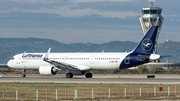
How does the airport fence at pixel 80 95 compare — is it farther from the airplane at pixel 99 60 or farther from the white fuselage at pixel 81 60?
the white fuselage at pixel 81 60

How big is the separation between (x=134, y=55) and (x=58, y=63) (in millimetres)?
13417

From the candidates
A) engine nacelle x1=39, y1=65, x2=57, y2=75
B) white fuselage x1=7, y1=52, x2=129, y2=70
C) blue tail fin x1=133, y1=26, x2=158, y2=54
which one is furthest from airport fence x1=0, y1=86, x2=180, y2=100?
white fuselage x1=7, y1=52, x2=129, y2=70

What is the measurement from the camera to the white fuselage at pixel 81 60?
186 feet

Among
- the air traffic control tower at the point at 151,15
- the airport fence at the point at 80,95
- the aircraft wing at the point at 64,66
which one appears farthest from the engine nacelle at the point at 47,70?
the air traffic control tower at the point at 151,15

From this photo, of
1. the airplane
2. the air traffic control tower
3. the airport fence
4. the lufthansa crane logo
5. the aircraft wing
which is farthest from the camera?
the air traffic control tower

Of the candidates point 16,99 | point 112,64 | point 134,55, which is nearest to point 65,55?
point 112,64

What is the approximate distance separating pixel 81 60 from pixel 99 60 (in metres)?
3.74

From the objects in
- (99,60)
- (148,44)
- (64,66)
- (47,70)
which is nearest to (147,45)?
(148,44)

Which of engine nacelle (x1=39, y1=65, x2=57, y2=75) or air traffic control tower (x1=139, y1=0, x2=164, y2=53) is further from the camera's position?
air traffic control tower (x1=139, y1=0, x2=164, y2=53)

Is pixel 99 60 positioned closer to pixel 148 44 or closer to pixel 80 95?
pixel 148 44

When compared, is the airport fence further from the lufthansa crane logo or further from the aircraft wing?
the aircraft wing

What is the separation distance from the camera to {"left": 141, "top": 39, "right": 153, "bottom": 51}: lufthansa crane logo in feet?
183

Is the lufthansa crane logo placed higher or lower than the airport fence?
higher

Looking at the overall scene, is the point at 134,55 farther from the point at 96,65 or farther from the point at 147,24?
the point at 147,24
